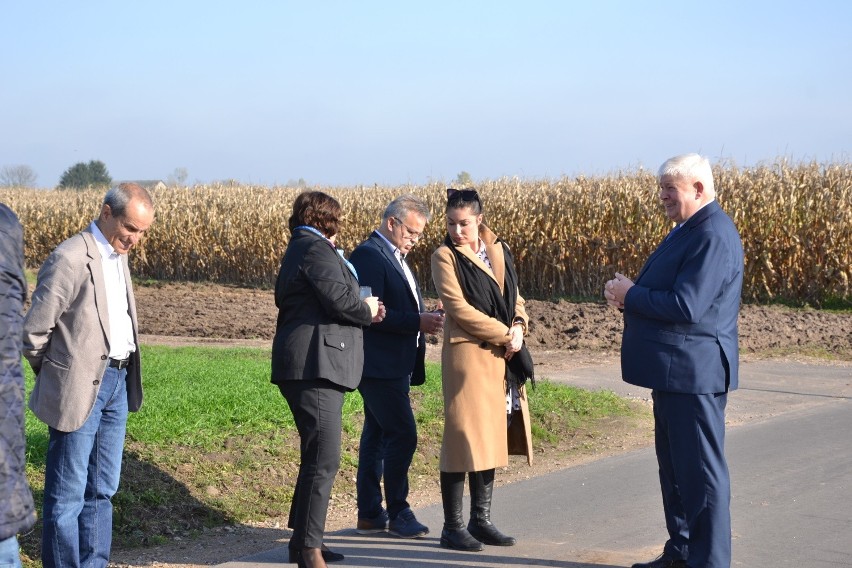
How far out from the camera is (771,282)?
21.2 m

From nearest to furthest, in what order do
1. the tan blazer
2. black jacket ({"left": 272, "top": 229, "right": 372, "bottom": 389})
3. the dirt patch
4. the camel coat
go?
the tan blazer
black jacket ({"left": 272, "top": 229, "right": 372, "bottom": 389})
the camel coat
the dirt patch

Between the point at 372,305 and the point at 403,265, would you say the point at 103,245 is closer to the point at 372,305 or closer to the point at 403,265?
the point at 372,305

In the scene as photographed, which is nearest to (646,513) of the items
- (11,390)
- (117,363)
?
(117,363)

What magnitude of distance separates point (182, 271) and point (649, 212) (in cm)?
1517

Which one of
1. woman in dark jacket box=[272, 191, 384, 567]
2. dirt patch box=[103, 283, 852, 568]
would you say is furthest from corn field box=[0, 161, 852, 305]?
woman in dark jacket box=[272, 191, 384, 567]

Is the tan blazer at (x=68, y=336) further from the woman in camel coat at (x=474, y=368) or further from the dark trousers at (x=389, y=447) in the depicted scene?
the woman in camel coat at (x=474, y=368)

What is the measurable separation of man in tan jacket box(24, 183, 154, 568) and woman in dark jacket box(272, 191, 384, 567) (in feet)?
2.66

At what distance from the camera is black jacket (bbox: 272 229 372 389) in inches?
222

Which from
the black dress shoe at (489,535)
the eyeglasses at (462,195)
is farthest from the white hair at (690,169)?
the black dress shoe at (489,535)

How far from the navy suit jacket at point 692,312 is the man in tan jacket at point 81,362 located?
252cm

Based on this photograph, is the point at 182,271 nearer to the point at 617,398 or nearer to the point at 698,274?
the point at 617,398

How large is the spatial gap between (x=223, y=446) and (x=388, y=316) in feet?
7.26

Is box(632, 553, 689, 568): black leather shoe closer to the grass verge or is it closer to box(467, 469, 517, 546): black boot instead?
box(467, 469, 517, 546): black boot

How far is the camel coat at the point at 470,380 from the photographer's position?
245 inches
